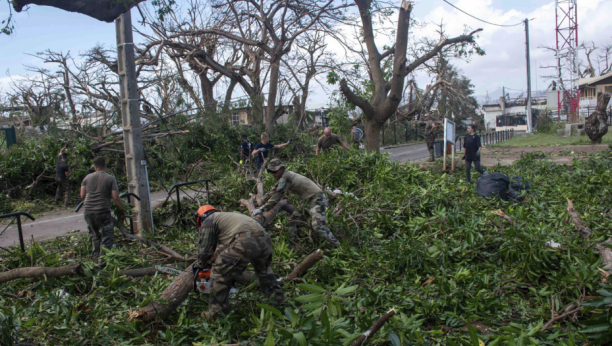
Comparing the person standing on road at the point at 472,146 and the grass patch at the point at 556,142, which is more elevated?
the person standing on road at the point at 472,146

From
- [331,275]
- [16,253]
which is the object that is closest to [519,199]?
[331,275]

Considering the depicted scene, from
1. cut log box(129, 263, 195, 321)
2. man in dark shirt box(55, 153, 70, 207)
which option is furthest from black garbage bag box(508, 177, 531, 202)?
man in dark shirt box(55, 153, 70, 207)

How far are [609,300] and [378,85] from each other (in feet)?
34.6

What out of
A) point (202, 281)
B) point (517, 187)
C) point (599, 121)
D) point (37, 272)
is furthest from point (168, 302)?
point (599, 121)

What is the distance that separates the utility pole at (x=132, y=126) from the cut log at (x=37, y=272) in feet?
7.02

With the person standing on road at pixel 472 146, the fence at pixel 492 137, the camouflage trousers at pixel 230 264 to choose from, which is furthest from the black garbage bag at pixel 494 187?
the fence at pixel 492 137

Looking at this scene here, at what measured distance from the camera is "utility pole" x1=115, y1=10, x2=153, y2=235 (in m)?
6.93

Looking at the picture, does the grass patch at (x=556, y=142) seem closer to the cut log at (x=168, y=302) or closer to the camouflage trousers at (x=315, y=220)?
the camouflage trousers at (x=315, y=220)

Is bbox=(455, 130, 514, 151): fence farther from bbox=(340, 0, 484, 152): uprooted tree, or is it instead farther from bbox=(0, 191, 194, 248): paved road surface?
bbox=(0, 191, 194, 248): paved road surface

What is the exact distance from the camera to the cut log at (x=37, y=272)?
4750 millimetres

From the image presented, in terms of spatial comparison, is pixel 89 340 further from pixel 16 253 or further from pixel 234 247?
pixel 16 253

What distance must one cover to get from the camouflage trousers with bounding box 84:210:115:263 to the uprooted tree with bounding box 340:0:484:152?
7412 millimetres

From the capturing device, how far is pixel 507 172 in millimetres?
11336

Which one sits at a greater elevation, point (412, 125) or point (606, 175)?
point (412, 125)
